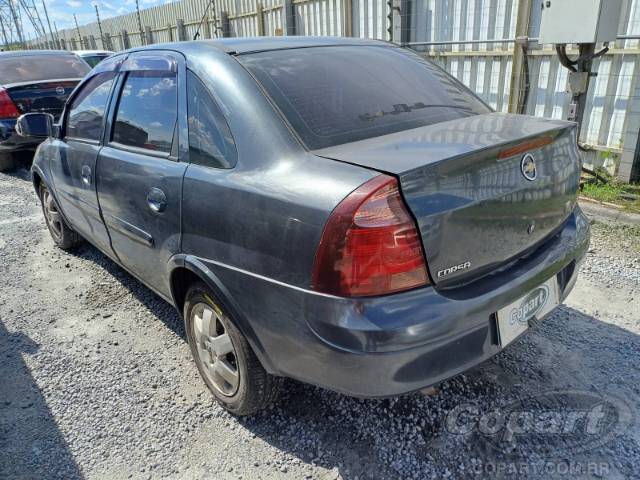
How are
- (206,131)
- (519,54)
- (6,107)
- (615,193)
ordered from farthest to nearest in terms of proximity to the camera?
(6,107) → (519,54) → (615,193) → (206,131)

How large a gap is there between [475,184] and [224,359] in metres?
1.42

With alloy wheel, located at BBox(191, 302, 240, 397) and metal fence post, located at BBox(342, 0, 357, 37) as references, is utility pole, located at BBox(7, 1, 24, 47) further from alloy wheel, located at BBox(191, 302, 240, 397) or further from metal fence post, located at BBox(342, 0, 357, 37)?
alloy wheel, located at BBox(191, 302, 240, 397)

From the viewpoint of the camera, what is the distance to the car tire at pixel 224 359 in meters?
2.18

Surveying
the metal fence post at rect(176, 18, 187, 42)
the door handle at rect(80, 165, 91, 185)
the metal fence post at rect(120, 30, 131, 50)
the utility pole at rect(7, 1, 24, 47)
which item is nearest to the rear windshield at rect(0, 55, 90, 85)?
the door handle at rect(80, 165, 91, 185)

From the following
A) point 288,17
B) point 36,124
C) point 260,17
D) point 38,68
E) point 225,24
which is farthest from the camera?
point 225,24

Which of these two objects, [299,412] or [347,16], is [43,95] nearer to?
[347,16]

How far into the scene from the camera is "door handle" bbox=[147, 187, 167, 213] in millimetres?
2376

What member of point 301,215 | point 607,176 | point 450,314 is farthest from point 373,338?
point 607,176

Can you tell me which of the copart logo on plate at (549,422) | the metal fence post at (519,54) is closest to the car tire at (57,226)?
the copart logo on plate at (549,422)

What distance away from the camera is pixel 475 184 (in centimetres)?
180

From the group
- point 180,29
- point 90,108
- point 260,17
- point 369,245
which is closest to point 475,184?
point 369,245

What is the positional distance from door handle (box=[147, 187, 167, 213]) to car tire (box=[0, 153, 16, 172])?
22.0 feet

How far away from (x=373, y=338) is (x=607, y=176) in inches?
185

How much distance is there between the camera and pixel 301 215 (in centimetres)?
173
